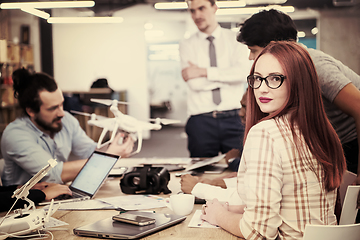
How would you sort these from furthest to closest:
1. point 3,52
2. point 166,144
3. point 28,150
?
point 166,144 → point 3,52 → point 28,150

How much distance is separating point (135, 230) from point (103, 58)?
7.10m

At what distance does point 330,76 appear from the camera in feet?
5.46

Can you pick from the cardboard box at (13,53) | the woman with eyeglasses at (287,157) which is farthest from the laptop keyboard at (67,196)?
the cardboard box at (13,53)

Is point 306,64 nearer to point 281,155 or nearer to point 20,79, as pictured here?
point 281,155

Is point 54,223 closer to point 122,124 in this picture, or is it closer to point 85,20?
point 122,124

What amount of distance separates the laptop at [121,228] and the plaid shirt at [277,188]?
276 millimetres

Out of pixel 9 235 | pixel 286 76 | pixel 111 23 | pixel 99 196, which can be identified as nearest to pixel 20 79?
pixel 99 196

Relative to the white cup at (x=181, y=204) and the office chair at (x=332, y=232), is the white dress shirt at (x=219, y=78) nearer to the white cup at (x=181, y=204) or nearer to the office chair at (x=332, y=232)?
the white cup at (x=181, y=204)

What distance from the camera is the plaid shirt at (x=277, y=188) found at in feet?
3.30

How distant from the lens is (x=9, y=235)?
112 cm

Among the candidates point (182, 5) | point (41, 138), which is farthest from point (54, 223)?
point (182, 5)

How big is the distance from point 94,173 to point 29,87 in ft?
3.09

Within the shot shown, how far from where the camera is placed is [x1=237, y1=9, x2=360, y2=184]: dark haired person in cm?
164

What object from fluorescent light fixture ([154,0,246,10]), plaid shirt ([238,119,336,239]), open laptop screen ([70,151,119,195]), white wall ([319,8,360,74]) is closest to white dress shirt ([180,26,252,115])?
open laptop screen ([70,151,119,195])
